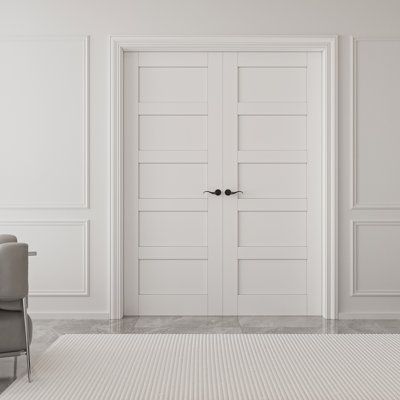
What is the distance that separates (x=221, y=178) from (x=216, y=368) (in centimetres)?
186

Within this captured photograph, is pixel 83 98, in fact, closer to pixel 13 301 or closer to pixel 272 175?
pixel 272 175

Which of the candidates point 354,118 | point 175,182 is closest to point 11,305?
point 175,182

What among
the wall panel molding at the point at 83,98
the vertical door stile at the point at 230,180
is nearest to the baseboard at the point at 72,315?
the wall panel molding at the point at 83,98

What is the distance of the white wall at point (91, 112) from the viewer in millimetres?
4258

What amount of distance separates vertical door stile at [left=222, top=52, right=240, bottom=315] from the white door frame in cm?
27

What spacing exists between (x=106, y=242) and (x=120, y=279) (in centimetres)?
32

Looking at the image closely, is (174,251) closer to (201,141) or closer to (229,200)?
(229,200)

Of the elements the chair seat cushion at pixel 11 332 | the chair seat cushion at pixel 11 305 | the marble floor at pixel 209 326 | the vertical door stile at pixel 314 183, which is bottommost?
the marble floor at pixel 209 326

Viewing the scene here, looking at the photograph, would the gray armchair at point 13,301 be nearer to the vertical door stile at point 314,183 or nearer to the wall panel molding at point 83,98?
the wall panel molding at point 83,98

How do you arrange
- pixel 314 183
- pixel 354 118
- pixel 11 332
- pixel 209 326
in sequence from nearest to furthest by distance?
pixel 11 332 < pixel 209 326 < pixel 354 118 < pixel 314 183

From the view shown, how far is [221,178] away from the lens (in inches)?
171

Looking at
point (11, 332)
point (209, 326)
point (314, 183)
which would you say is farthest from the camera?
point (314, 183)

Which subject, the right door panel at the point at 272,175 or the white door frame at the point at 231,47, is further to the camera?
the right door panel at the point at 272,175

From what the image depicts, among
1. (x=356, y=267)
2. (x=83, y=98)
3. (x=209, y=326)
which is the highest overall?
(x=83, y=98)
